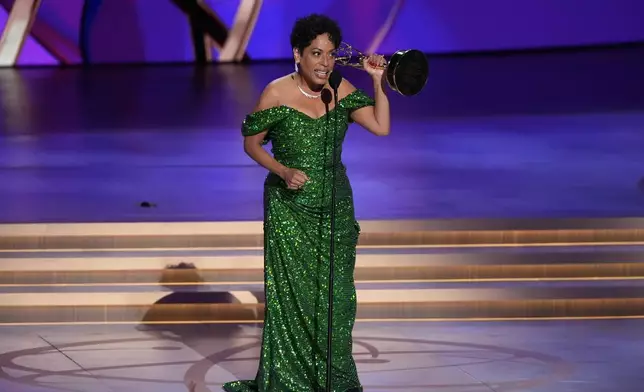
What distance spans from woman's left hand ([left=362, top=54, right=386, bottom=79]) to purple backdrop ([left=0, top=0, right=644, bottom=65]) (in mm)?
13108

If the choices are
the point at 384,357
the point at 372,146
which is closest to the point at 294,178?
the point at 384,357

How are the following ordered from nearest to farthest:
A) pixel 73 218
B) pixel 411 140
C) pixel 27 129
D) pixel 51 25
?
1. pixel 73 218
2. pixel 411 140
3. pixel 27 129
4. pixel 51 25

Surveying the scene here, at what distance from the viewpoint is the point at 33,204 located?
880 centimetres

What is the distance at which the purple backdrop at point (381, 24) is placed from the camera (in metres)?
18.0

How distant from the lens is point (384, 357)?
251 inches

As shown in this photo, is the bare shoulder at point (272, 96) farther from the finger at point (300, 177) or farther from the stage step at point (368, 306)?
the stage step at point (368, 306)

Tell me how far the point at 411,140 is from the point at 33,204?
4016 millimetres

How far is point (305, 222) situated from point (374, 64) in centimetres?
79

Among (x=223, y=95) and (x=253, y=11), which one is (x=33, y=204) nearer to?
(x=223, y=95)

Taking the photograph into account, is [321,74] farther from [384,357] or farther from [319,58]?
[384,357]

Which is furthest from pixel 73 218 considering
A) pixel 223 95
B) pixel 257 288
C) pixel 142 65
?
pixel 142 65

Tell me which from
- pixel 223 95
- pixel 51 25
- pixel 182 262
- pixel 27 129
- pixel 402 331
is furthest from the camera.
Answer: pixel 51 25

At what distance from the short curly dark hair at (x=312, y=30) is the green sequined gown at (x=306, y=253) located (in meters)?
0.28

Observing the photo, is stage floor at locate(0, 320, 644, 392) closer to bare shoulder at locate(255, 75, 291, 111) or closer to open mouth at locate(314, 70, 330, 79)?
bare shoulder at locate(255, 75, 291, 111)
